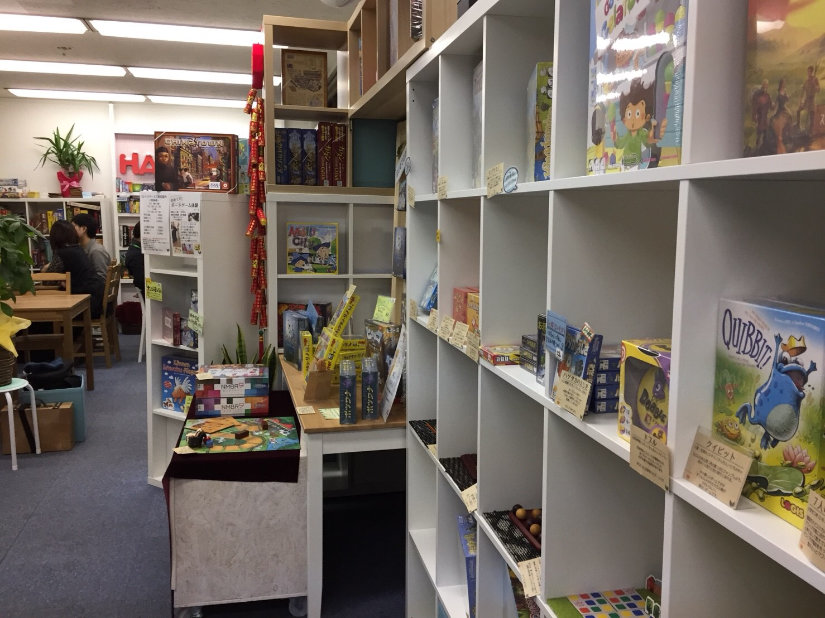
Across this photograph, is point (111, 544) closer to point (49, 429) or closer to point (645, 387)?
point (49, 429)

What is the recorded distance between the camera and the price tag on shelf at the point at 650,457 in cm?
87

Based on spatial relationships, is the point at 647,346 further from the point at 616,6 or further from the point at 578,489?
the point at 616,6

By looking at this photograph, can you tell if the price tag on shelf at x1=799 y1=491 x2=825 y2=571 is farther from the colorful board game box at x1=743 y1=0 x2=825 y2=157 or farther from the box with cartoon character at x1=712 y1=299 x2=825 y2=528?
the colorful board game box at x1=743 y1=0 x2=825 y2=157

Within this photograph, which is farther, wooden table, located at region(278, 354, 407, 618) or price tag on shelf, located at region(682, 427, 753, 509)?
wooden table, located at region(278, 354, 407, 618)

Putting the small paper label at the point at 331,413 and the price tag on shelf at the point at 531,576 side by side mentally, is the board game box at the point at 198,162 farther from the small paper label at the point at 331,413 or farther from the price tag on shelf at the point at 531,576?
the price tag on shelf at the point at 531,576

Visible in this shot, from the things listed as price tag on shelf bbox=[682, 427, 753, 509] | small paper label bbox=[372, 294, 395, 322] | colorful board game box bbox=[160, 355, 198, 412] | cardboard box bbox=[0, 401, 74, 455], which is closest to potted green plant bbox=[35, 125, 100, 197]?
cardboard box bbox=[0, 401, 74, 455]

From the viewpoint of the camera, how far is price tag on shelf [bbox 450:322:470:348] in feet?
5.76

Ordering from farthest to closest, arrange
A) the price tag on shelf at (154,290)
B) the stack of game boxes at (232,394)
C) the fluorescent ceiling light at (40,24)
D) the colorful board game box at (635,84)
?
the fluorescent ceiling light at (40,24), the price tag on shelf at (154,290), the stack of game boxes at (232,394), the colorful board game box at (635,84)

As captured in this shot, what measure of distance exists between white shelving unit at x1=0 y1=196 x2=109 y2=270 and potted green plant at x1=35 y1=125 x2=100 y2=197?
0.23 m

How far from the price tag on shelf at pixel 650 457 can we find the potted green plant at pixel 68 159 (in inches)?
355

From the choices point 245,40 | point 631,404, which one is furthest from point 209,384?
point 245,40

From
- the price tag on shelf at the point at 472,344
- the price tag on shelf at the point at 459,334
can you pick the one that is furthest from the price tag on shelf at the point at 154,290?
the price tag on shelf at the point at 472,344

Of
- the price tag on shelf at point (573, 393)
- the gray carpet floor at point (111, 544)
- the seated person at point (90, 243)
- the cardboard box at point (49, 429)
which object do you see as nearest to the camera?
the price tag on shelf at point (573, 393)

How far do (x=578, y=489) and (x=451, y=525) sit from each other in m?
0.88
